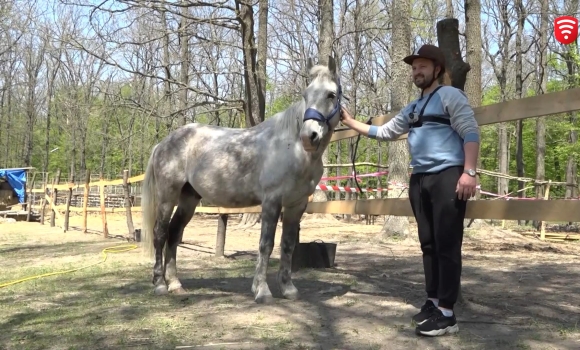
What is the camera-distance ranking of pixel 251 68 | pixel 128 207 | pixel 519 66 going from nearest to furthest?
1. pixel 251 68
2. pixel 128 207
3. pixel 519 66

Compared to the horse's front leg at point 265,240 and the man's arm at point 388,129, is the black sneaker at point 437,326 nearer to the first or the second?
the man's arm at point 388,129

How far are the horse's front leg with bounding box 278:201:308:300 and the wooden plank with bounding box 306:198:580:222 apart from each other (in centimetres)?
66

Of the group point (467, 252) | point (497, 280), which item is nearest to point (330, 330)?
point (497, 280)

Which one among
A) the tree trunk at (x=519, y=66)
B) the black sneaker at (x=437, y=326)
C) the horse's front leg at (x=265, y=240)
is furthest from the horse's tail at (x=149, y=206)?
the tree trunk at (x=519, y=66)

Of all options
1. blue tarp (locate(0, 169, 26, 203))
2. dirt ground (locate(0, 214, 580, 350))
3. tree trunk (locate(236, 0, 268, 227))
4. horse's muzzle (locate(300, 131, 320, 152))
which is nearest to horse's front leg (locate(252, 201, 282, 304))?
dirt ground (locate(0, 214, 580, 350))

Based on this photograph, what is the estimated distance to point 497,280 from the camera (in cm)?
555

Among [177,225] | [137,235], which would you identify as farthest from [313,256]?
[137,235]

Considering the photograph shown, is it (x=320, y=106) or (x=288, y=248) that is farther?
(x=288, y=248)

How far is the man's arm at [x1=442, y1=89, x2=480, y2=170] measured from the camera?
9.89 feet

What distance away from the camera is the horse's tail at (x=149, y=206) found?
532 cm

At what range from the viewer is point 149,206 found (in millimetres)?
5340

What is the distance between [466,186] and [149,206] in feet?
11.5

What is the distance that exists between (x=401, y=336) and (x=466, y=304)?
109cm

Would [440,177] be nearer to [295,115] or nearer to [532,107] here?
[532,107]
